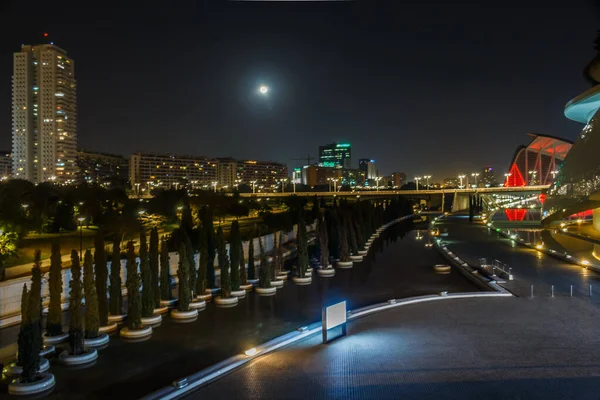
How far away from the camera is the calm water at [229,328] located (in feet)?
23.6

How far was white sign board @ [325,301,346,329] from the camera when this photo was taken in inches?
327

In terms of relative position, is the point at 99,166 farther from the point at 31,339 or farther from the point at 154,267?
the point at 31,339

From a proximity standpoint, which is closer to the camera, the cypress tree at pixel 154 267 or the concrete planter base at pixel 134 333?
the concrete planter base at pixel 134 333

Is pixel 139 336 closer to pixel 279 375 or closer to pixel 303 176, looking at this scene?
pixel 279 375

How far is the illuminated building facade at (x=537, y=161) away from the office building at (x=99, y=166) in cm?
7732

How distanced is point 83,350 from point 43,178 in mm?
93218

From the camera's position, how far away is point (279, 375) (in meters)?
6.86

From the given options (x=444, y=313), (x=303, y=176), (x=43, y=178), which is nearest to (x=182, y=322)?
(x=444, y=313)

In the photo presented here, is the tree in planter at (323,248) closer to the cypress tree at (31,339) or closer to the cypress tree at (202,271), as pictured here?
the cypress tree at (202,271)

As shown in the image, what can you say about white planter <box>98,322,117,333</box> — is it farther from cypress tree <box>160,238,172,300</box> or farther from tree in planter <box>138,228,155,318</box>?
cypress tree <box>160,238,172,300</box>

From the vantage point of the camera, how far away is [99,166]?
11762 centimetres

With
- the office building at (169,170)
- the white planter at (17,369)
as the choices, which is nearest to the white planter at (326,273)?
the white planter at (17,369)

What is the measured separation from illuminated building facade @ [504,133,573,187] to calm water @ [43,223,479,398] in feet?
199

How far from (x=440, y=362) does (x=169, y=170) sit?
12033 centimetres
